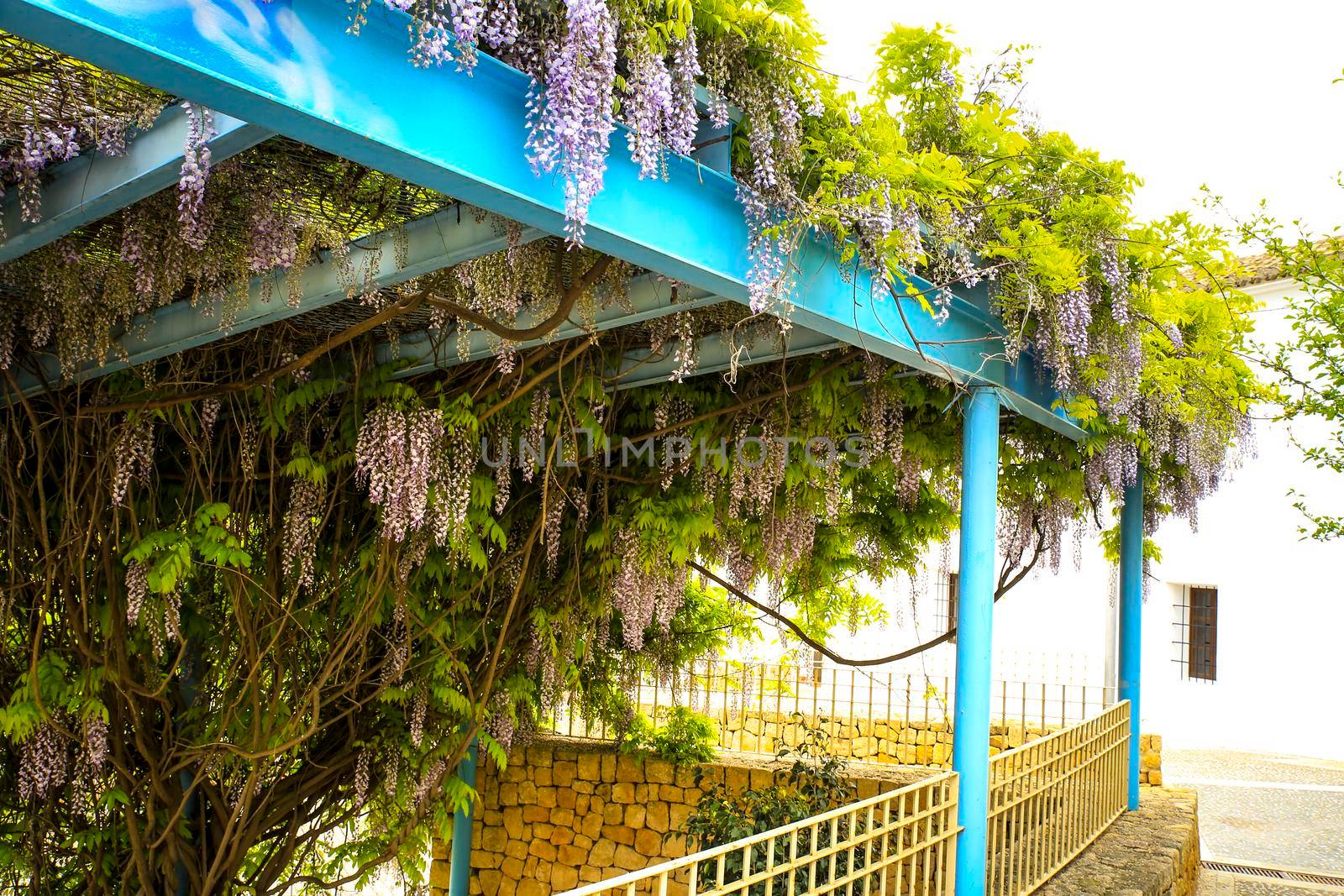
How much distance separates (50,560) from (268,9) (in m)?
2.99

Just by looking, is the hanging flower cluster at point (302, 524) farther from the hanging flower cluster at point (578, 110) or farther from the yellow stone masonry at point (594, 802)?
the yellow stone masonry at point (594, 802)

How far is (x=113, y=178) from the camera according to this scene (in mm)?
2057

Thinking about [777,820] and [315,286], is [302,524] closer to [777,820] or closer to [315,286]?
[315,286]

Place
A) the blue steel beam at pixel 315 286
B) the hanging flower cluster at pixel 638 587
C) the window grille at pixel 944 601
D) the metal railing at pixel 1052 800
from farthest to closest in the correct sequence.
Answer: the window grille at pixel 944 601 → the hanging flower cluster at pixel 638 587 → the metal railing at pixel 1052 800 → the blue steel beam at pixel 315 286

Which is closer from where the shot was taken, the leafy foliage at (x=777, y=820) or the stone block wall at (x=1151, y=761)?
the leafy foliage at (x=777, y=820)

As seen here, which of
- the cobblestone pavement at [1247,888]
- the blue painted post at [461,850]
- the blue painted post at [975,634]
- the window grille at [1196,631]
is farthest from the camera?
the window grille at [1196,631]

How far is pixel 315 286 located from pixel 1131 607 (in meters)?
5.07

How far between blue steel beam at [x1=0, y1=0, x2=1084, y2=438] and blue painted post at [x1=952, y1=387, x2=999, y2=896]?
96 centimetres

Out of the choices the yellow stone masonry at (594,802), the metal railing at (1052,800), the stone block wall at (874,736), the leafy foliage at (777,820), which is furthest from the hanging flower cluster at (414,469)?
the stone block wall at (874,736)

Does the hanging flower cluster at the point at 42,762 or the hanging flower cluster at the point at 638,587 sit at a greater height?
the hanging flower cluster at the point at 638,587

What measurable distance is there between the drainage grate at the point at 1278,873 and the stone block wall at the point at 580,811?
2043 mm

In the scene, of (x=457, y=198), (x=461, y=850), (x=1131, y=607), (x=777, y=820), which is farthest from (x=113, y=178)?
(x=461, y=850)

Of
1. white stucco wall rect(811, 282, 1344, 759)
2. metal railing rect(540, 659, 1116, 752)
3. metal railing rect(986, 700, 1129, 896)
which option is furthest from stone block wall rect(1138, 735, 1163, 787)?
white stucco wall rect(811, 282, 1344, 759)

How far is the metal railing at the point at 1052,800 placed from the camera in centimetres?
372
